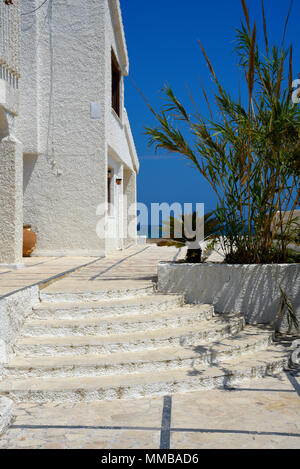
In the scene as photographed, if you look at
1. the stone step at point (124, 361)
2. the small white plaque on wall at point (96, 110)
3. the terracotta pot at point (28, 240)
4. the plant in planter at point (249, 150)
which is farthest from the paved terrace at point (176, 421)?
the small white plaque on wall at point (96, 110)

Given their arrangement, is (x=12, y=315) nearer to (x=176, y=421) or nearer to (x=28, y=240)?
(x=176, y=421)

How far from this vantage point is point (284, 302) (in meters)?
5.89

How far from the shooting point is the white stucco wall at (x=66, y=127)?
35.6ft

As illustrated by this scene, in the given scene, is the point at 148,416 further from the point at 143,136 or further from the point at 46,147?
the point at 46,147

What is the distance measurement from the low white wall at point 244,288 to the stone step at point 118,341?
2.74 feet

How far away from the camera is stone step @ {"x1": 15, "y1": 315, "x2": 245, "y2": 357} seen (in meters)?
4.44

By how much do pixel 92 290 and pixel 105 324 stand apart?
699mm

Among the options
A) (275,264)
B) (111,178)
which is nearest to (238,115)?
(275,264)

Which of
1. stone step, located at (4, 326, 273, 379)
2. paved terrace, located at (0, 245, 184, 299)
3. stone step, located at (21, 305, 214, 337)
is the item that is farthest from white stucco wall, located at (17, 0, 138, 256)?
stone step, located at (4, 326, 273, 379)

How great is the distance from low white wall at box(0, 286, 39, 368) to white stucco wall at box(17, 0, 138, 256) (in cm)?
594

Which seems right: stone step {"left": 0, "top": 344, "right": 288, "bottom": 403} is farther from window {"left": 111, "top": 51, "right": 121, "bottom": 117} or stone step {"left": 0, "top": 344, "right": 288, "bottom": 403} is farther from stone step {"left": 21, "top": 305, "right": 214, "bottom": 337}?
window {"left": 111, "top": 51, "right": 121, "bottom": 117}

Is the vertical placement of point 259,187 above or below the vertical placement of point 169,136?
below

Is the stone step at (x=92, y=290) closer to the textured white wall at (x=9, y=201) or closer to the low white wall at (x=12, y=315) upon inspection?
the low white wall at (x=12, y=315)
